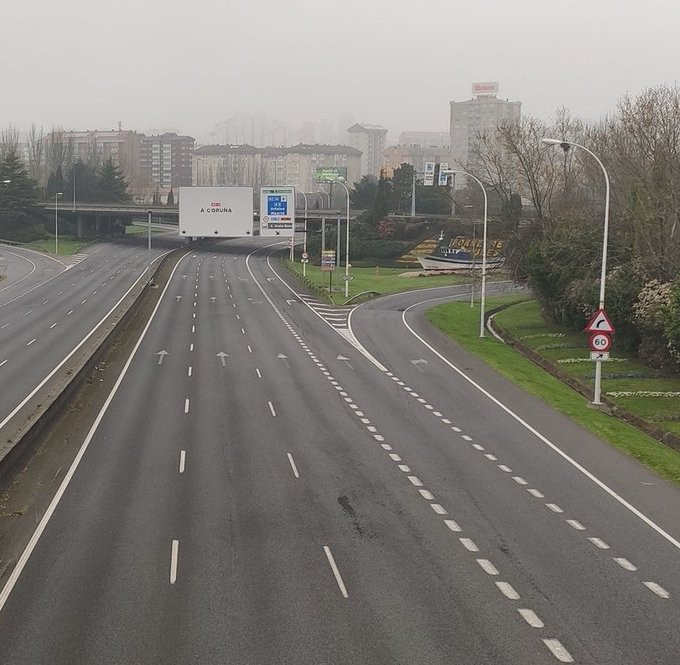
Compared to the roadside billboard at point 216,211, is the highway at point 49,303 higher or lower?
lower

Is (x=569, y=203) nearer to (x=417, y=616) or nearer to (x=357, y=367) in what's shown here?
(x=357, y=367)

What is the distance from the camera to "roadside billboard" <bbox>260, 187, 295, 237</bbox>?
71438 millimetres

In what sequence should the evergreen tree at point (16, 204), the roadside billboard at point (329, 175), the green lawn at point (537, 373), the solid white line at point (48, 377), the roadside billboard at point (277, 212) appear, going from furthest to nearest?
the roadside billboard at point (329, 175) → the evergreen tree at point (16, 204) → the roadside billboard at point (277, 212) → the solid white line at point (48, 377) → the green lawn at point (537, 373)

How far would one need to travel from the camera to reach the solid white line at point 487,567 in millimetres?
12781

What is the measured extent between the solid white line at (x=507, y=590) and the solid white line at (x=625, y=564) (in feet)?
7.79

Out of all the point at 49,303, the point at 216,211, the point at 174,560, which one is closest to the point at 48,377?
the point at 174,560

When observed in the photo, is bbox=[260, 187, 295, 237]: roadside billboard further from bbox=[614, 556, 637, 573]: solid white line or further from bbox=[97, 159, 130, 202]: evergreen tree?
bbox=[97, 159, 130, 202]: evergreen tree

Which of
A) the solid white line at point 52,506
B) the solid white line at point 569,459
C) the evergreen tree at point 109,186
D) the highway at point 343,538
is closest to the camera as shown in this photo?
the highway at point 343,538

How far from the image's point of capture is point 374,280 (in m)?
79.0

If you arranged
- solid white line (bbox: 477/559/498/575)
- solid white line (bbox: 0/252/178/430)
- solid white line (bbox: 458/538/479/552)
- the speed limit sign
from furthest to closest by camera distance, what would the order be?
the speed limit sign, solid white line (bbox: 0/252/178/430), solid white line (bbox: 458/538/479/552), solid white line (bbox: 477/559/498/575)

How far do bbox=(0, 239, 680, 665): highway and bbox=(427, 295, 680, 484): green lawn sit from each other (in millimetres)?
900

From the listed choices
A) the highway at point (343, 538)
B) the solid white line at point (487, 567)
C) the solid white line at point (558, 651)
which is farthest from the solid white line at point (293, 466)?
the solid white line at point (558, 651)

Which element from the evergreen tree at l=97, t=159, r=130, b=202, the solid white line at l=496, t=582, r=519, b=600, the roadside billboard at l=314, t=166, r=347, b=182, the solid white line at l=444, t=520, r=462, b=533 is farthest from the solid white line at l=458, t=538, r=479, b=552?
the evergreen tree at l=97, t=159, r=130, b=202

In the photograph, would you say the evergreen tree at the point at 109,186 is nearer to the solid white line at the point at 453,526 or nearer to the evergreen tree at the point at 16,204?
the evergreen tree at the point at 16,204
